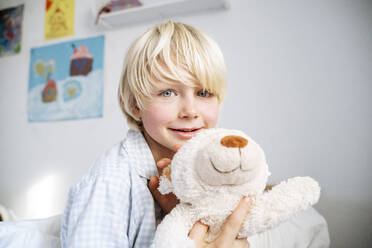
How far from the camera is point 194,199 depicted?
1.12 feet

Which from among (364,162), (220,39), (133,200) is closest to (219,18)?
(220,39)

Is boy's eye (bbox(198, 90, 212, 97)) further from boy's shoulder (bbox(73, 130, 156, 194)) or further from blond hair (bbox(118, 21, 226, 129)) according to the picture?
boy's shoulder (bbox(73, 130, 156, 194))

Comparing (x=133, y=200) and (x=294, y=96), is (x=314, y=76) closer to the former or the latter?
(x=294, y=96)

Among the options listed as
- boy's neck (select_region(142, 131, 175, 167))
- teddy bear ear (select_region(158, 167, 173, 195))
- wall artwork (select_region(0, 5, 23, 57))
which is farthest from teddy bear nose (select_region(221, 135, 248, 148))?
wall artwork (select_region(0, 5, 23, 57))

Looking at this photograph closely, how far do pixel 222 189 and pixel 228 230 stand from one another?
7cm

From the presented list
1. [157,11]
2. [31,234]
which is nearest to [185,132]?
[31,234]

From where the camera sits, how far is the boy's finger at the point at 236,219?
336mm

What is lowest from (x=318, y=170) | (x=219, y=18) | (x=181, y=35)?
(x=318, y=170)

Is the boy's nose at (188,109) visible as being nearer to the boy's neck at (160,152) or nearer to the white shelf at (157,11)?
the boy's neck at (160,152)

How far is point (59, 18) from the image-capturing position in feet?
5.30

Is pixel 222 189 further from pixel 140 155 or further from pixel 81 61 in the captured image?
pixel 81 61

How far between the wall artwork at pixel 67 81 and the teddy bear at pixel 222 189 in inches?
48.2

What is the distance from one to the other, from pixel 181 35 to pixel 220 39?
65 centimetres

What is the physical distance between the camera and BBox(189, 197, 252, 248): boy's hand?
337 mm
